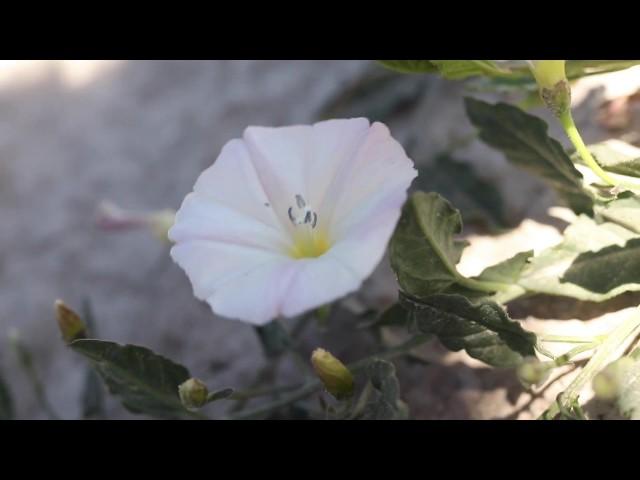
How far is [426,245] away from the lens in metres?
1.09

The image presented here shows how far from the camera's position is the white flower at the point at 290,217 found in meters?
0.94

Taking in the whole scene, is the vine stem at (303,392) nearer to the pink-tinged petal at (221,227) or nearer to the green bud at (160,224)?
the pink-tinged petal at (221,227)

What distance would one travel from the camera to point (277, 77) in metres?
2.46

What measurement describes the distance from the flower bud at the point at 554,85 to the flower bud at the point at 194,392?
55 cm

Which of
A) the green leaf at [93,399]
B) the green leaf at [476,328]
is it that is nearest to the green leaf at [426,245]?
the green leaf at [476,328]

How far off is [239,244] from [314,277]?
6.3 inches

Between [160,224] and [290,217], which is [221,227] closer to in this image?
[290,217]

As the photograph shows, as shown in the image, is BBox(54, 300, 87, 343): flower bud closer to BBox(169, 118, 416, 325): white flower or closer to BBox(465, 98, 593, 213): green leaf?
BBox(169, 118, 416, 325): white flower

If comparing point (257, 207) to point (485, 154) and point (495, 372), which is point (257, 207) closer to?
point (495, 372)

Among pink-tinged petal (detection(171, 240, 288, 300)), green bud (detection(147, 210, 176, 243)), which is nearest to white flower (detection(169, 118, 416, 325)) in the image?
pink-tinged petal (detection(171, 240, 288, 300))

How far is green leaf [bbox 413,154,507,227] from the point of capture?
63.5 inches

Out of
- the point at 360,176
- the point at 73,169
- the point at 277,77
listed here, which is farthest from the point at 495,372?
the point at 73,169

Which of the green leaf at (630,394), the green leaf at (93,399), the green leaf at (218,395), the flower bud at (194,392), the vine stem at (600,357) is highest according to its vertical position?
the flower bud at (194,392)

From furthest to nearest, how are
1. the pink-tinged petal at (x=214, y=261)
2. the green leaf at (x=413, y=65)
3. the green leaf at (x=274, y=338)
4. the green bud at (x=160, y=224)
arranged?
the green bud at (x=160, y=224)
the green leaf at (x=274, y=338)
the green leaf at (x=413, y=65)
the pink-tinged petal at (x=214, y=261)
